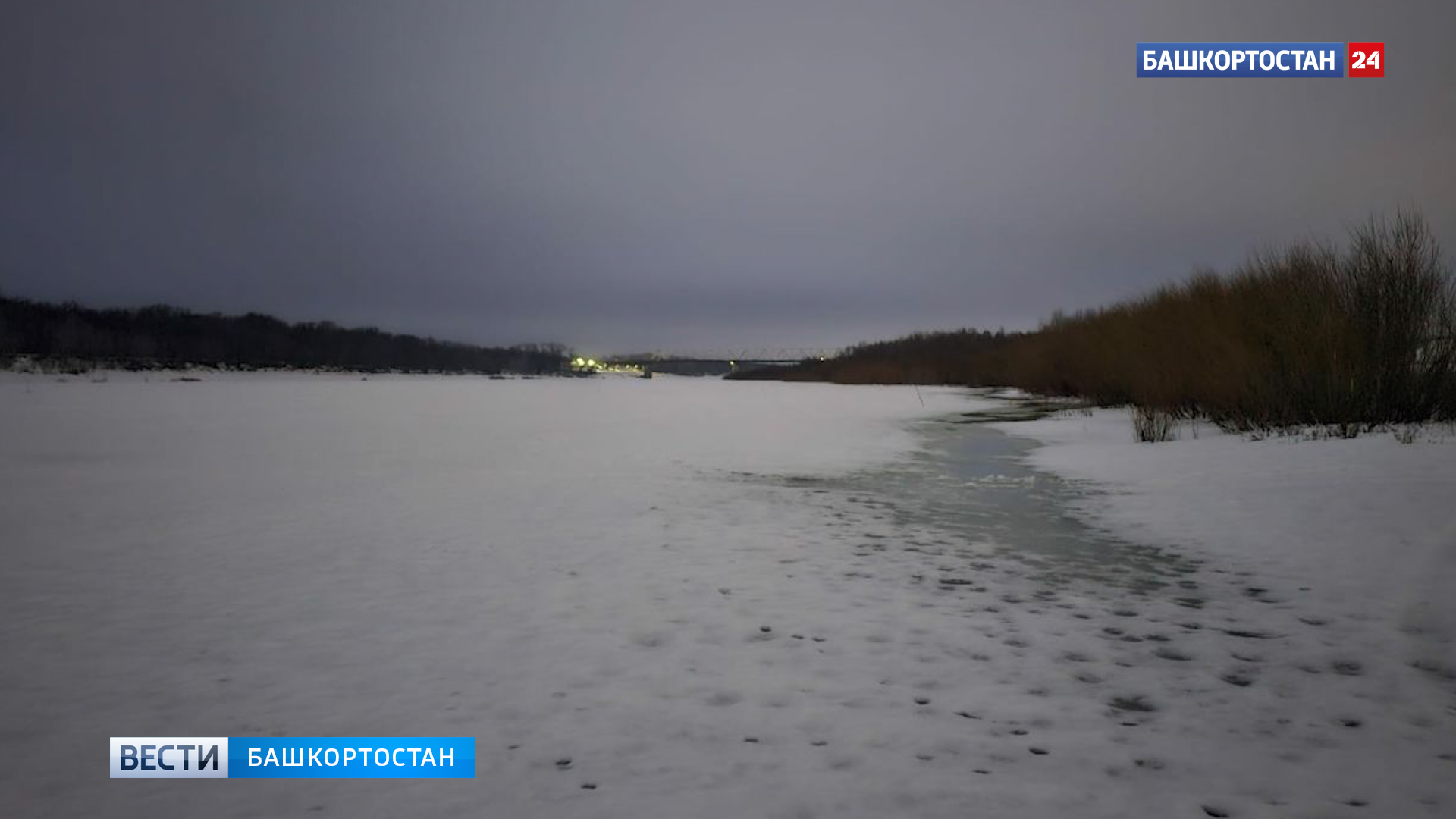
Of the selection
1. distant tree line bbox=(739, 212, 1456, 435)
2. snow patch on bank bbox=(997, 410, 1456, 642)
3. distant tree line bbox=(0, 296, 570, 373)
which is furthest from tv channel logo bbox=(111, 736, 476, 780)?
distant tree line bbox=(0, 296, 570, 373)

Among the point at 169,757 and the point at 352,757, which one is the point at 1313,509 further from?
the point at 169,757

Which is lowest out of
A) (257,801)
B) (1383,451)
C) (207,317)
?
(257,801)

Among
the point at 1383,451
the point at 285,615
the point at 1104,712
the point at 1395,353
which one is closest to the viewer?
the point at 1104,712

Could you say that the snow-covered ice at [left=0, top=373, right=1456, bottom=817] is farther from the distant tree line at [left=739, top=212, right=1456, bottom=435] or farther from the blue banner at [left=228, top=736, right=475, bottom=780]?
the distant tree line at [left=739, top=212, right=1456, bottom=435]

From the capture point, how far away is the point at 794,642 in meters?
4.31

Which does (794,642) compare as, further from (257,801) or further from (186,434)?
(186,434)

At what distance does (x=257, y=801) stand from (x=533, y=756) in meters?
0.99

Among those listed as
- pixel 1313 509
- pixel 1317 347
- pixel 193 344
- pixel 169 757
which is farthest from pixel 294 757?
pixel 193 344

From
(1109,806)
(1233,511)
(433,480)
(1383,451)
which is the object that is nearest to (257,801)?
(1109,806)

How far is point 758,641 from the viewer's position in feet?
14.3

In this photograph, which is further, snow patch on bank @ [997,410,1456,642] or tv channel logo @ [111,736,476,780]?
snow patch on bank @ [997,410,1456,642]

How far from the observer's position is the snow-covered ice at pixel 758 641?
2.81 metres

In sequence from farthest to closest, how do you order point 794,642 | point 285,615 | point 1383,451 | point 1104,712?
point 1383,451 < point 285,615 < point 794,642 < point 1104,712

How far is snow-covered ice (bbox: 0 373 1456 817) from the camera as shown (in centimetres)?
281
